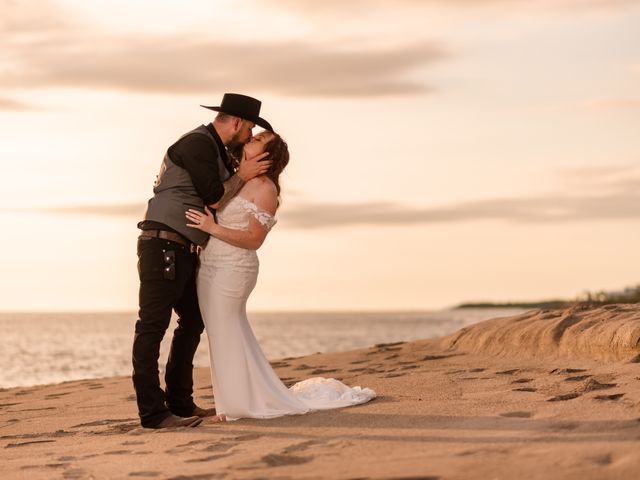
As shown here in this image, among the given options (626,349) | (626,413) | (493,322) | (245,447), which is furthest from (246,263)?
(493,322)

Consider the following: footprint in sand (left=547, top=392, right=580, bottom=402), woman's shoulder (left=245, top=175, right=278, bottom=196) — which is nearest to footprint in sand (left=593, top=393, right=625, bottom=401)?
footprint in sand (left=547, top=392, right=580, bottom=402)

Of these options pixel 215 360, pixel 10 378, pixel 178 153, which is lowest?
pixel 10 378

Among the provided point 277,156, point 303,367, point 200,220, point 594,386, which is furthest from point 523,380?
point 303,367

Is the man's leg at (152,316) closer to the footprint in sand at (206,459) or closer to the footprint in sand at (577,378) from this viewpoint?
the footprint in sand at (206,459)

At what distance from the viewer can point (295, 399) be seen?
23.2 feet

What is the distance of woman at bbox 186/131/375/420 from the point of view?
6969 millimetres

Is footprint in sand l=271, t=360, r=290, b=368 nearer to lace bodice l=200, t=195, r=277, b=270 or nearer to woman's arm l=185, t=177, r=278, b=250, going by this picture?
lace bodice l=200, t=195, r=277, b=270

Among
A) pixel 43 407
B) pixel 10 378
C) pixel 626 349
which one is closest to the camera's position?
pixel 626 349

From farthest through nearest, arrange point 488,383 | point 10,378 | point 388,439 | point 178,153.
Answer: point 10,378, point 488,383, point 178,153, point 388,439

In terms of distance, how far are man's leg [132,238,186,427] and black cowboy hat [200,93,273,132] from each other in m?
1.08

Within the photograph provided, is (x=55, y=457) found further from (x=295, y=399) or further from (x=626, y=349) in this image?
(x=626, y=349)

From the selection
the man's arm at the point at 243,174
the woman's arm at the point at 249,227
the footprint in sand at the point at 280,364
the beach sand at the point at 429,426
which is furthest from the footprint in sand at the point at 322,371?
the man's arm at the point at 243,174

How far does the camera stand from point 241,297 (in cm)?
706

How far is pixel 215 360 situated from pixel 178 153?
1552mm
